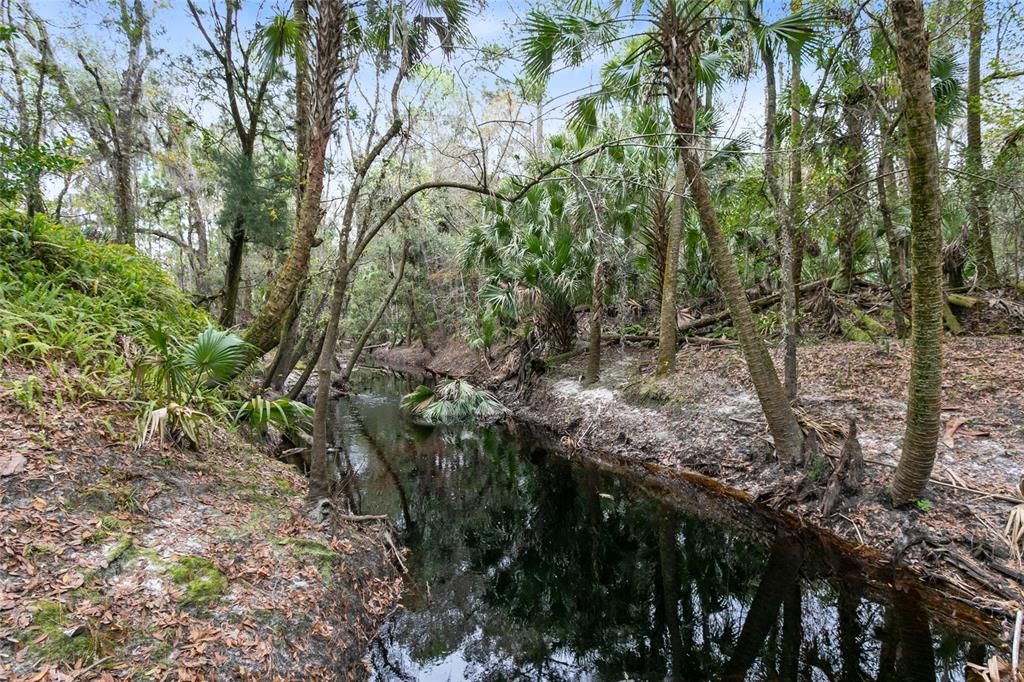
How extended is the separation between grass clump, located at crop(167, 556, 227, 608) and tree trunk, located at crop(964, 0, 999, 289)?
9.27m

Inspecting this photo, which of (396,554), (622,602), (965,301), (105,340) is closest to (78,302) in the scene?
(105,340)

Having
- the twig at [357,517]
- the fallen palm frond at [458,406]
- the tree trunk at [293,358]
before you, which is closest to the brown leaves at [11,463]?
the twig at [357,517]

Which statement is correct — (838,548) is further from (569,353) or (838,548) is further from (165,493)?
(569,353)

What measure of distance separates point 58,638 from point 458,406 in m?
11.4

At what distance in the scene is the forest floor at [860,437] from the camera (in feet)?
15.8

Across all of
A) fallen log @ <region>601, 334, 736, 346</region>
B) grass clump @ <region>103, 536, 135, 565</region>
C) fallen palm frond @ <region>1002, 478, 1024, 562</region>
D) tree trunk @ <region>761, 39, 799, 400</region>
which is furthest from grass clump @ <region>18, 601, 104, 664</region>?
fallen log @ <region>601, 334, 736, 346</region>

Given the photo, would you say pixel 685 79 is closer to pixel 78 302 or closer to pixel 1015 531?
pixel 1015 531

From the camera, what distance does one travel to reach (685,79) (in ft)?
19.1

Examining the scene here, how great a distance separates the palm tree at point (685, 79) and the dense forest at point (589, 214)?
0.04m

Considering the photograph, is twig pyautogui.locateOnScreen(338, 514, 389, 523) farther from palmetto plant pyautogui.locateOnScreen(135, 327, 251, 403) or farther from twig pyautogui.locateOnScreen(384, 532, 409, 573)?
palmetto plant pyautogui.locateOnScreen(135, 327, 251, 403)

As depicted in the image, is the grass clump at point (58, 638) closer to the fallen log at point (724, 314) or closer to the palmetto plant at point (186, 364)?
the palmetto plant at point (186, 364)

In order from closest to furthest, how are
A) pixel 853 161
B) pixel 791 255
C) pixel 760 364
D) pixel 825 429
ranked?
pixel 853 161, pixel 760 364, pixel 825 429, pixel 791 255

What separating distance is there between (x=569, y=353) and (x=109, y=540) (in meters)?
11.8

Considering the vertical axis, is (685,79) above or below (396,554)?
above
